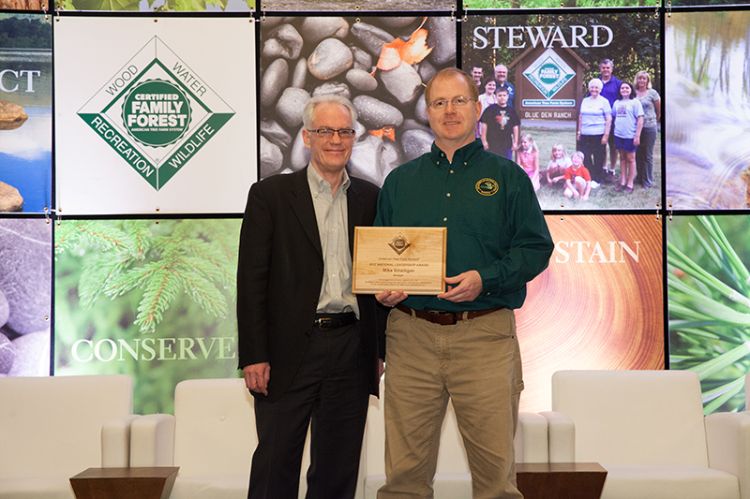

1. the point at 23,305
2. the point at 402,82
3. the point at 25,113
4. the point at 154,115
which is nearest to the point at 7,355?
the point at 23,305

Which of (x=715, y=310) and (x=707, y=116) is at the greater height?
(x=707, y=116)

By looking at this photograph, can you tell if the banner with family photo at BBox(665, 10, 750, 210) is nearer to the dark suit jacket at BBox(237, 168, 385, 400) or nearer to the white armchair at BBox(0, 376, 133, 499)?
the dark suit jacket at BBox(237, 168, 385, 400)

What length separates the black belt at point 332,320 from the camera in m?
3.54

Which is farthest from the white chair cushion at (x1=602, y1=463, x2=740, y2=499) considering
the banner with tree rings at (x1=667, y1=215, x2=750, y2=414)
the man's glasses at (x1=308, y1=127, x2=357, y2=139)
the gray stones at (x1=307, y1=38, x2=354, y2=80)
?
the gray stones at (x1=307, y1=38, x2=354, y2=80)

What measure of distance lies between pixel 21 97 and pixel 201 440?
2306mm

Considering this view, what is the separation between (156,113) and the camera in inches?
219

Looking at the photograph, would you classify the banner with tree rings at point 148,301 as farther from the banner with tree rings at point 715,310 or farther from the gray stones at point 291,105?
the banner with tree rings at point 715,310

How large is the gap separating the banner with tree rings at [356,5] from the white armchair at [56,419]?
92.2 inches

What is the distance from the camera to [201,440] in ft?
15.8

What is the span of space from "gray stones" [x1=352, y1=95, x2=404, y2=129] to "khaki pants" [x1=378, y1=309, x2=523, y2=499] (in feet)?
7.52

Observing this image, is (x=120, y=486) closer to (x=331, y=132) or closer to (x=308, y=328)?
(x=308, y=328)

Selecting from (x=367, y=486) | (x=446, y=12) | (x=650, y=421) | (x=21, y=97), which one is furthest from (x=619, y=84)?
(x=21, y=97)

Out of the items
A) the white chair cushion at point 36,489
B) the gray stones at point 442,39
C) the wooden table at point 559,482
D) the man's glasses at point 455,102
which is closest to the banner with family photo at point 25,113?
the white chair cushion at point 36,489

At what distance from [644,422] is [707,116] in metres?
1.87
